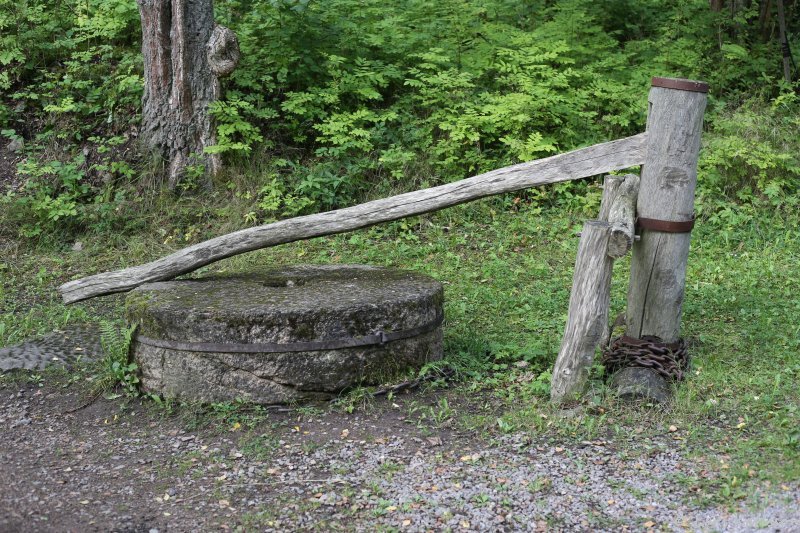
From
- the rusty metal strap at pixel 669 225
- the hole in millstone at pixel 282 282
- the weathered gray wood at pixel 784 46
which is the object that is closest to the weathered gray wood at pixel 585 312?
the rusty metal strap at pixel 669 225

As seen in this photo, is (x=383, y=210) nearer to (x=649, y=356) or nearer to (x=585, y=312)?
(x=585, y=312)

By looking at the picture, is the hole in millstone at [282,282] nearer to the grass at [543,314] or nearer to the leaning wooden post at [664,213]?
the grass at [543,314]

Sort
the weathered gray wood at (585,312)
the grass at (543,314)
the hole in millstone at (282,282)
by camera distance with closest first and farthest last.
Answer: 1. the grass at (543,314)
2. the weathered gray wood at (585,312)
3. the hole in millstone at (282,282)

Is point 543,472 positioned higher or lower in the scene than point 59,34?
lower

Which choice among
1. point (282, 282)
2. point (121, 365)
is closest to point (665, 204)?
point (282, 282)

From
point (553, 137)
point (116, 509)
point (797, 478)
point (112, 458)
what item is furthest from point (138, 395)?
point (553, 137)

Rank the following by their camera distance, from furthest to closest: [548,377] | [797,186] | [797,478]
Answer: [797,186], [548,377], [797,478]

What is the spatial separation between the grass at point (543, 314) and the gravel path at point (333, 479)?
0.16 m

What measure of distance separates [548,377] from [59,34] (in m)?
7.71

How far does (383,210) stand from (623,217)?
1477 mm

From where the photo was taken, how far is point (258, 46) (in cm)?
918

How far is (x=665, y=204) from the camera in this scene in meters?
4.66

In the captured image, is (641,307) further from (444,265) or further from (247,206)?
(247,206)

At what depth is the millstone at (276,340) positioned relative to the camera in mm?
4652
